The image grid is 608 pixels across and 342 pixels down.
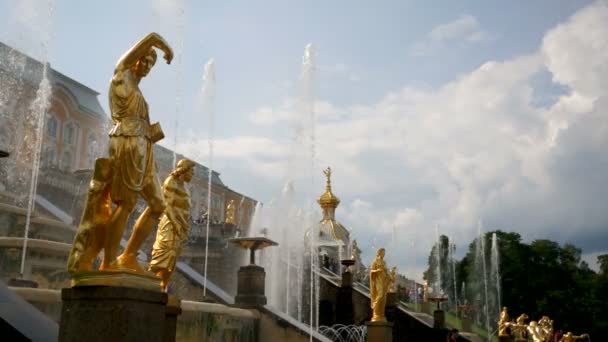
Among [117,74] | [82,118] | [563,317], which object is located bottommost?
[563,317]

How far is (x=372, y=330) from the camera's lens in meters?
18.0

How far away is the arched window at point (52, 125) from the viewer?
42.5 metres

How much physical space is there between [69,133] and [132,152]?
1581 inches

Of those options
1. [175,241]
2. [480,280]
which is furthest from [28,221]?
[480,280]

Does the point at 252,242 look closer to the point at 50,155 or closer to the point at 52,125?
the point at 50,155

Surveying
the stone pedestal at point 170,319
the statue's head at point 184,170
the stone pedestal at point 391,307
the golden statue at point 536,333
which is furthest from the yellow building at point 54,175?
the golden statue at point 536,333

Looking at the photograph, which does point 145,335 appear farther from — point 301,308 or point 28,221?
point 301,308

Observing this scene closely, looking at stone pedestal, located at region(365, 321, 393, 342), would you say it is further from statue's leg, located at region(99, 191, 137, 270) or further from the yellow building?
statue's leg, located at region(99, 191, 137, 270)

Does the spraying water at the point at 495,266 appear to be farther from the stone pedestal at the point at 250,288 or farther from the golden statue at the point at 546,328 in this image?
the stone pedestal at the point at 250,288

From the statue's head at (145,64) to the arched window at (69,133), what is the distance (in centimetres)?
3902

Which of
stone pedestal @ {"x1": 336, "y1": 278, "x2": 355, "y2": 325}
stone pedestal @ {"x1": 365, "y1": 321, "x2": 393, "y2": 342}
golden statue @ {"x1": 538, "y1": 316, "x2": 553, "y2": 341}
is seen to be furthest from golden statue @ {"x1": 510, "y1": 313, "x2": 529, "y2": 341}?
stone pedestal @ {"x1": 365, "y1": 321, "x2": 393, "y2": 342}

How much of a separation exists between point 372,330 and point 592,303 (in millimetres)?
33780

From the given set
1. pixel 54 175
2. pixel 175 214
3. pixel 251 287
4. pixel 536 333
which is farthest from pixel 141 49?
pixel 536 333

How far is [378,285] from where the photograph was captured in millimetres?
18797
